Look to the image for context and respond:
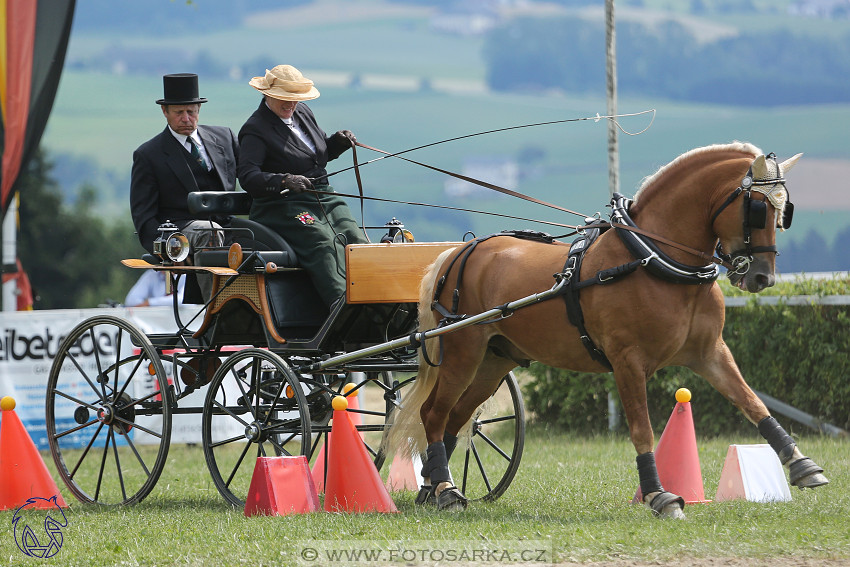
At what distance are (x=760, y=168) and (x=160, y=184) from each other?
13.4 feet

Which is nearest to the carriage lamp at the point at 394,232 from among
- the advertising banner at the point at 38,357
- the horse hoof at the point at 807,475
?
the horse hoof at the point at 807,475

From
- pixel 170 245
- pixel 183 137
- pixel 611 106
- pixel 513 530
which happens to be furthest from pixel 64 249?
pixel 513 530

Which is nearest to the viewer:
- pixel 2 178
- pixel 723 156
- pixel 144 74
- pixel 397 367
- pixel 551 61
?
pixel 723 156

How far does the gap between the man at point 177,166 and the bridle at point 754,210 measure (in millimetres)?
3462

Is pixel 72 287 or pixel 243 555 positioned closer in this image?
pixel 243 555

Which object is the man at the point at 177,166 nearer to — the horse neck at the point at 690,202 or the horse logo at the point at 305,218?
the horse logo at the point at 305,218

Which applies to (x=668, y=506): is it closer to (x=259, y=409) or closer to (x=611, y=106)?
(x=259, y=409)

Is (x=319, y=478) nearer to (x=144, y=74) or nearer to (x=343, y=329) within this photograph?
(x=343, y=329)

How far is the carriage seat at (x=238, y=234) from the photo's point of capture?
7.11 m

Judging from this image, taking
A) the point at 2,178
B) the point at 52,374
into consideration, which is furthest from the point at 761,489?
the point at 2,178

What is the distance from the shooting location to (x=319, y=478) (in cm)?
803

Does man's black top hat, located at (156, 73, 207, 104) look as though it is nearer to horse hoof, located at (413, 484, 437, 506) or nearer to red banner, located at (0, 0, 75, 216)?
horse hoof, located at (413, 484, 437, 506)

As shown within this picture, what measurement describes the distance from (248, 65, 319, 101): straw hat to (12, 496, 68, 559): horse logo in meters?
2.88

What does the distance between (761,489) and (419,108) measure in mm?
54469
